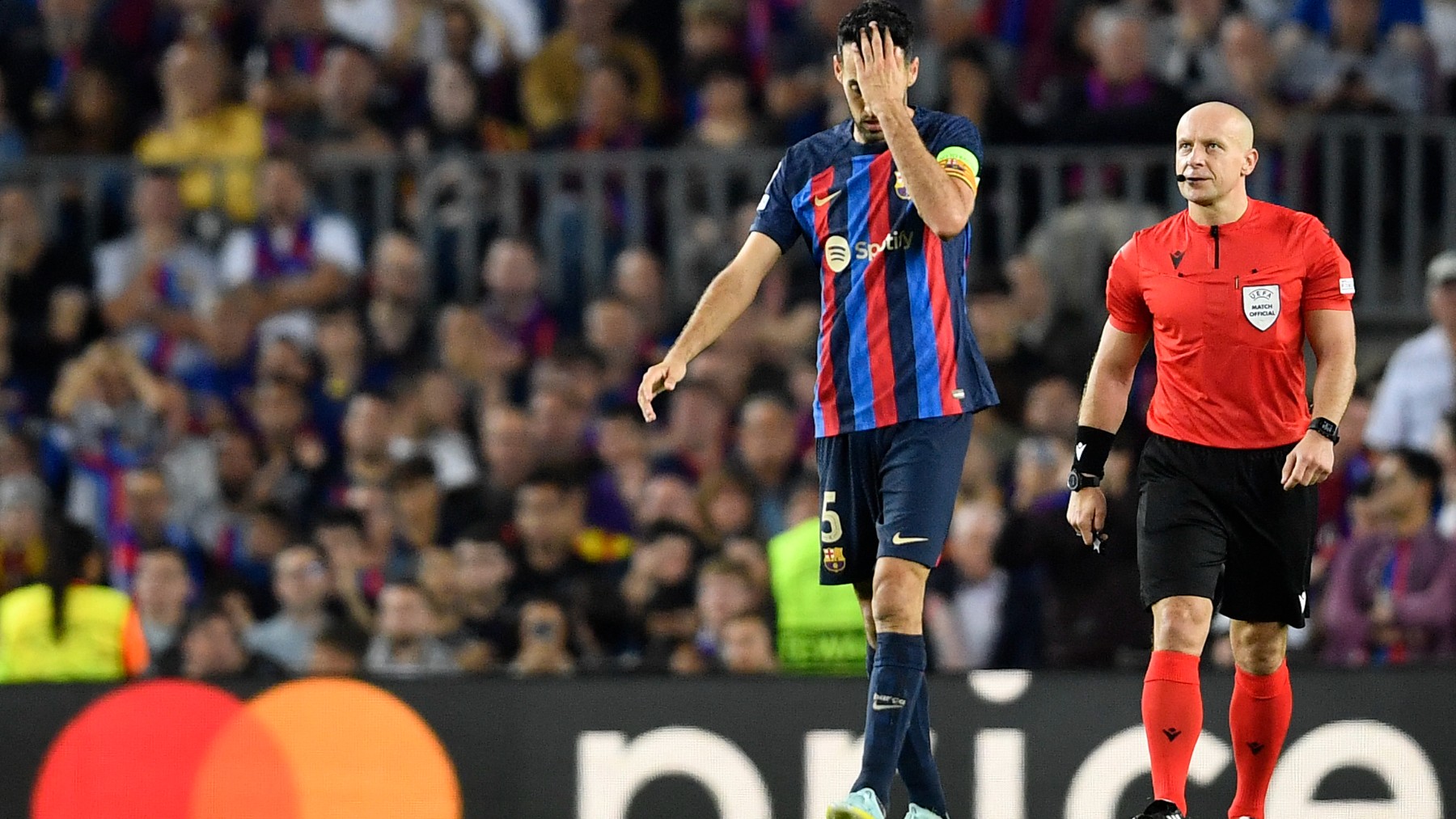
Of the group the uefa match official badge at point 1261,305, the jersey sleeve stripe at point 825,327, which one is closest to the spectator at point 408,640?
the jersey sleeve stripe at point 825,327

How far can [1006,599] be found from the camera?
9852 mm

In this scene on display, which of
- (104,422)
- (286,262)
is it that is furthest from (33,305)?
(286,262)

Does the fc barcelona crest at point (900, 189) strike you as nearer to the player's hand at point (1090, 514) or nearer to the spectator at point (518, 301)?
the player's hand at point (1090, 514)

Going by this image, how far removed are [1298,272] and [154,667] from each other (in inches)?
221

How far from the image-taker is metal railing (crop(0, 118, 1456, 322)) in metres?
11.8

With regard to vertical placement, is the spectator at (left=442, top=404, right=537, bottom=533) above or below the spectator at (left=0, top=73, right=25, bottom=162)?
below

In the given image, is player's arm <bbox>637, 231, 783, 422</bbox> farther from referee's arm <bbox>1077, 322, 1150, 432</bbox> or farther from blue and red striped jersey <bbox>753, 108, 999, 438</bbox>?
referee's arm <bbox>1077, 322, 1150, 432</bbox>

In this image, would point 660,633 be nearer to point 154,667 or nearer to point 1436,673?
point 154,667

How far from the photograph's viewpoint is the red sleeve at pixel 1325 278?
6441 millimetres

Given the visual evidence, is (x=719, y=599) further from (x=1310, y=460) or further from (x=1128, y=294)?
(x=1310, y=460)

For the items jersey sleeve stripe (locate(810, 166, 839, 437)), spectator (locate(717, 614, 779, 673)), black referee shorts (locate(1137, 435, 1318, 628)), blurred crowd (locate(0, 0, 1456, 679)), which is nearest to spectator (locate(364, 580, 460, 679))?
blurred crowd (locate(0, 0, 1456, 679))

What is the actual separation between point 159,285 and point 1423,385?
6464 mm

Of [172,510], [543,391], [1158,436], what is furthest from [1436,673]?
[172,510]

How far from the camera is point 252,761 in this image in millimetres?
7855
